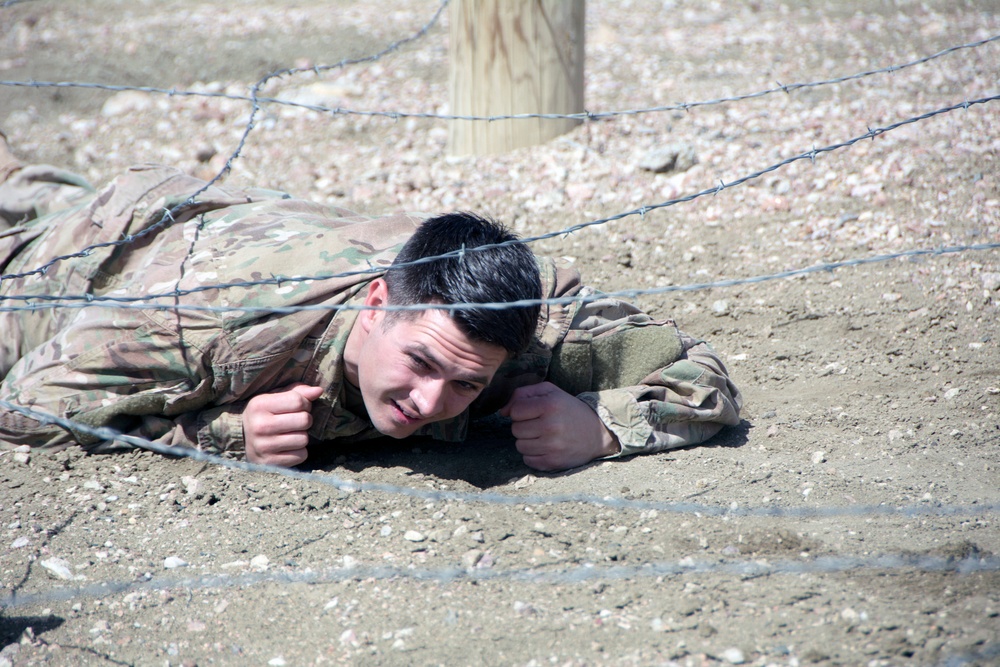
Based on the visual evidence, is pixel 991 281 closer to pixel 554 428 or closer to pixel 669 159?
pixel 669 159

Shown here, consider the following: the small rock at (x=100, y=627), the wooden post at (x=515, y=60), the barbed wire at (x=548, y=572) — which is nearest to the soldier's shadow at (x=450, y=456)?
the barbed wire at (x=548, y=572)

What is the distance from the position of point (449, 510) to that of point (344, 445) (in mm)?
606

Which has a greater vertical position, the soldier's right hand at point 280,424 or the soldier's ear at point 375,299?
the soldier's ear at point 375,299

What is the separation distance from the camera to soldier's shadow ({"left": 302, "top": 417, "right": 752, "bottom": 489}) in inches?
108

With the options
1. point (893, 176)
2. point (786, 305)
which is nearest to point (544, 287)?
point (786, 305)

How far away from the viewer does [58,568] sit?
2227 millimetres

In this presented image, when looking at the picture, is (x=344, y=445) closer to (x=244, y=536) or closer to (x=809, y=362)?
(x=244, y=536)

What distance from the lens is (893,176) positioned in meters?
4.10

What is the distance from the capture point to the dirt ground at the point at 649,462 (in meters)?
1.97

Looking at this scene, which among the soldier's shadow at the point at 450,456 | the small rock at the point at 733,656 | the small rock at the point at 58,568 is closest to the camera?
the small rock at the point at 733,656

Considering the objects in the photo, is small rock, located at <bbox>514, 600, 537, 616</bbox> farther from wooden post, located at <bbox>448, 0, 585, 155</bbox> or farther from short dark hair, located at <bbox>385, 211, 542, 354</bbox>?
wooden post, located at <bbox>448, 0, 585, 155</bbox>

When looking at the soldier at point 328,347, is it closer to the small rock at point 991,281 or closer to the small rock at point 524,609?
the small rock at point 524,609

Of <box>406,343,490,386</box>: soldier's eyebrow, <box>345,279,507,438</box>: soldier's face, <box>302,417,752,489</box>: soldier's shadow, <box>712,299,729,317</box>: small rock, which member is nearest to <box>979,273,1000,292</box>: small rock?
<box>712,299,729,317</box>: small rock

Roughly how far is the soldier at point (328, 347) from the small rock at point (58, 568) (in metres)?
0.46
